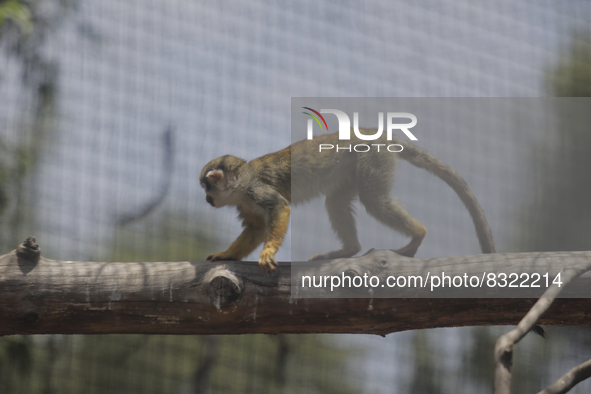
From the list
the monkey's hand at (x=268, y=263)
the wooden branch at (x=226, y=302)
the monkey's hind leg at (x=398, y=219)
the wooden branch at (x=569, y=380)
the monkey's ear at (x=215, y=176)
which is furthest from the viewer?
the monkey's ear at (x=215, y=176)

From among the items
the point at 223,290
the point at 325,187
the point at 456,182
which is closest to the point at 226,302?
the point at 223,290

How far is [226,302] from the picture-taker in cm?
158

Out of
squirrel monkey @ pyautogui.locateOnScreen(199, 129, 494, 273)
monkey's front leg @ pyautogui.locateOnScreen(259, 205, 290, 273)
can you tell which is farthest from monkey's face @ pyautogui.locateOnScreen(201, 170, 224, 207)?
monkey's front leg @ pyautogui.locateOnScreen(259, 205, 290, 273)

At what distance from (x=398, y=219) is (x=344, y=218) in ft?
1.25

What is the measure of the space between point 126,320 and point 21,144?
2.79 meters

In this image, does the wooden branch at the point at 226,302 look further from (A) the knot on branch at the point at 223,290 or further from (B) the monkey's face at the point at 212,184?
(B) the monkey's face at the point at 212,184

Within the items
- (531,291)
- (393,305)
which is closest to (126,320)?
(393,305)

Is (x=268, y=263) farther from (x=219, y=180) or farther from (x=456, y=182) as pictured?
(x=456, y=182)

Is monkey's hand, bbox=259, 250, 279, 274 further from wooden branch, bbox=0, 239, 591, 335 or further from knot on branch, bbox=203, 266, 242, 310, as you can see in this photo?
knot on branch, bbox=203, 266, 242, 310

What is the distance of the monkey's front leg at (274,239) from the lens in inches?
67.4

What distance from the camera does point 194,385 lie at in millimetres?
3633

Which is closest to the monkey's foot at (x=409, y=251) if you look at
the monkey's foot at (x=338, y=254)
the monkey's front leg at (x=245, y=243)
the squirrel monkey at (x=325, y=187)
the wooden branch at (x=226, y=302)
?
the squirrel monkey at (x=325, y=187)

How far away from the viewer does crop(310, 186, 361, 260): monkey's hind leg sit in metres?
2.42

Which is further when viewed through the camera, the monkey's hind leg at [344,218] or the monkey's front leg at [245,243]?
the monkey's hind leg at [344,218]
